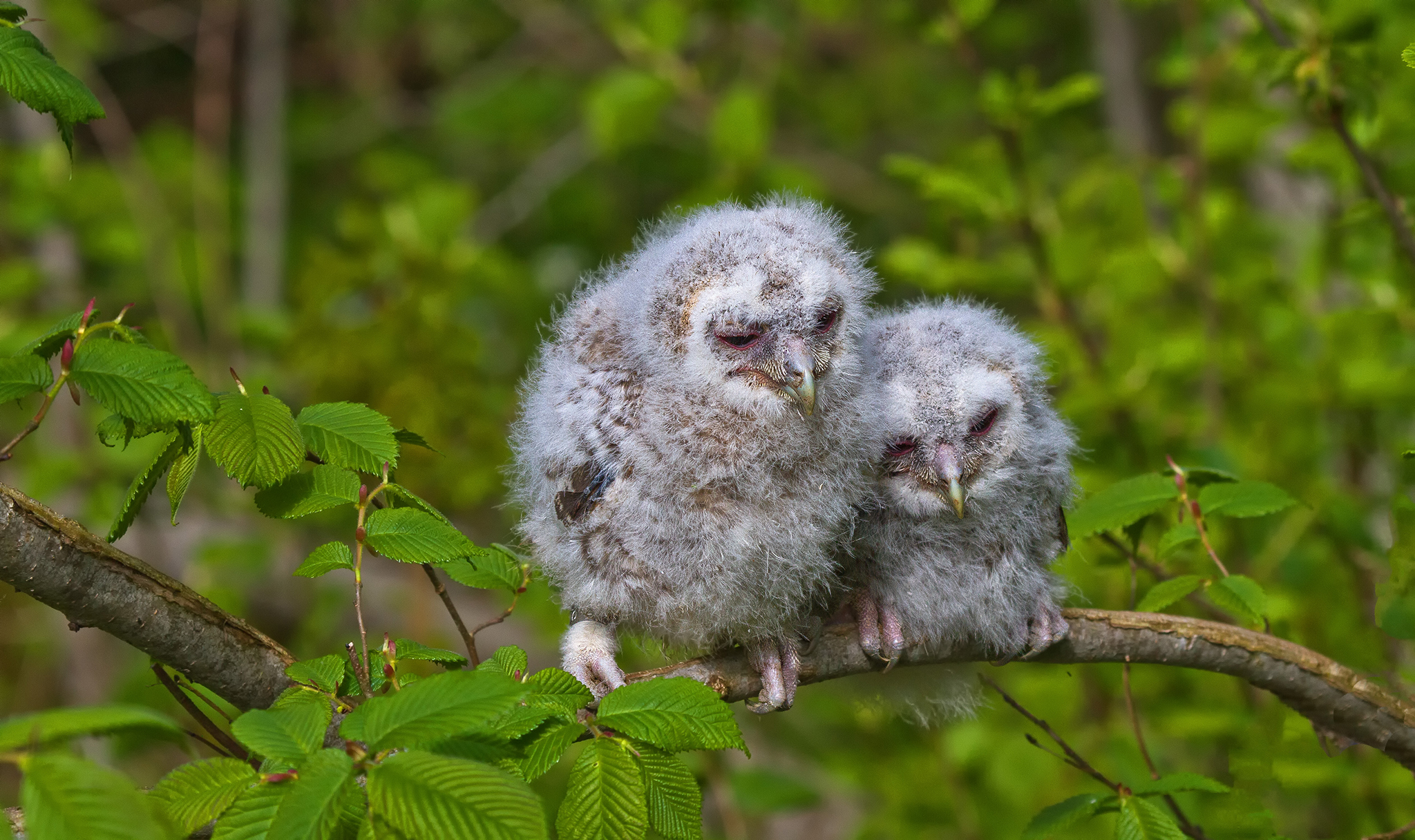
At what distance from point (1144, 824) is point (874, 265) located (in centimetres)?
307

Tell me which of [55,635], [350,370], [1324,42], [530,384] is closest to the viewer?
[530,384]

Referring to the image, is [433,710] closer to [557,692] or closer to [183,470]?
[557,692]

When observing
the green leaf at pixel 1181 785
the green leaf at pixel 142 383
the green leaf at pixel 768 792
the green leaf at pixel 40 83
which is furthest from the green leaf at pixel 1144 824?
the green leaf at pixel 768 792

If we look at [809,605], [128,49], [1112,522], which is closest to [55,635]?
[128,49]

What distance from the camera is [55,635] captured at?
634cm

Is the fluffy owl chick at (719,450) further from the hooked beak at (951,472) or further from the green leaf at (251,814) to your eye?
the green leaf at (251,814)

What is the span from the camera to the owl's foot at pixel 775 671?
226 cm

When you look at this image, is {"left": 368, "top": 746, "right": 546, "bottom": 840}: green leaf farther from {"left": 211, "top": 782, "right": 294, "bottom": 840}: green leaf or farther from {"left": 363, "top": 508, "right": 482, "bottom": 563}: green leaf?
{"left": 363, "top": 508, "right": 482, "bottom": 563}: green leaf

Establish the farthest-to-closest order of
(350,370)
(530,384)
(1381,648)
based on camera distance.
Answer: (350,370)
(1381,648)
(530,384)

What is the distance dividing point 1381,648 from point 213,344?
546 cm

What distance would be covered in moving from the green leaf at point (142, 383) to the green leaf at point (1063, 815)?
169 cm

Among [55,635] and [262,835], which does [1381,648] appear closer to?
[262,835]

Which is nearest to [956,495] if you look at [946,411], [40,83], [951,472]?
[951,472]

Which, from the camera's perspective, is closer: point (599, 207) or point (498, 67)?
point (599, 207)
